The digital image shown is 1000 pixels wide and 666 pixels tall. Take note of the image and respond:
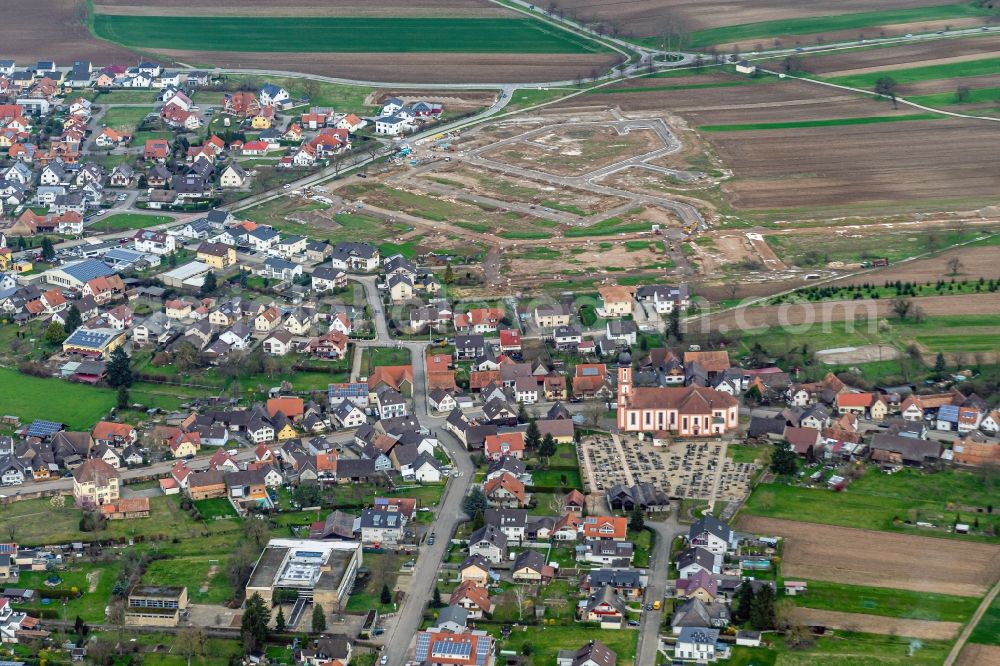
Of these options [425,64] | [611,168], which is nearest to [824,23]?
[425,64]


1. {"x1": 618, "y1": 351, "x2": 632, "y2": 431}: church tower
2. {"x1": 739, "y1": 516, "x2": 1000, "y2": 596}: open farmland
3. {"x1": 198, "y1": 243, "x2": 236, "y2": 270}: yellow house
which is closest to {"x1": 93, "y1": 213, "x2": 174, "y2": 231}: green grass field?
{"x1": 198, "y1": 243, "x2": 236, "y2": 270}: yellow house

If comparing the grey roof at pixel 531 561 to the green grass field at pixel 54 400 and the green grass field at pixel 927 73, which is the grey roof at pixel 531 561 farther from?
the green grass field at pixel 927 73

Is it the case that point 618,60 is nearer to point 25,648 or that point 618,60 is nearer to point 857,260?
point 857,260

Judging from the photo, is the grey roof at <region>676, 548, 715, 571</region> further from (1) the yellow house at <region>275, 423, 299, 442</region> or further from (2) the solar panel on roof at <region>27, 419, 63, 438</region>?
(2) the solar panel on roof at <region>27, 419, 63, 438</region>

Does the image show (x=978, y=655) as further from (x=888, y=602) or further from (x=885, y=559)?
(x=885, y=559)

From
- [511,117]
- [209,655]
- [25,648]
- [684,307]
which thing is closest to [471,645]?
[209,655]

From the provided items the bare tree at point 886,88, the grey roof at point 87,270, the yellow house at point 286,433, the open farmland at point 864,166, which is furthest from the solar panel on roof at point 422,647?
the bare tree at point 886,88
